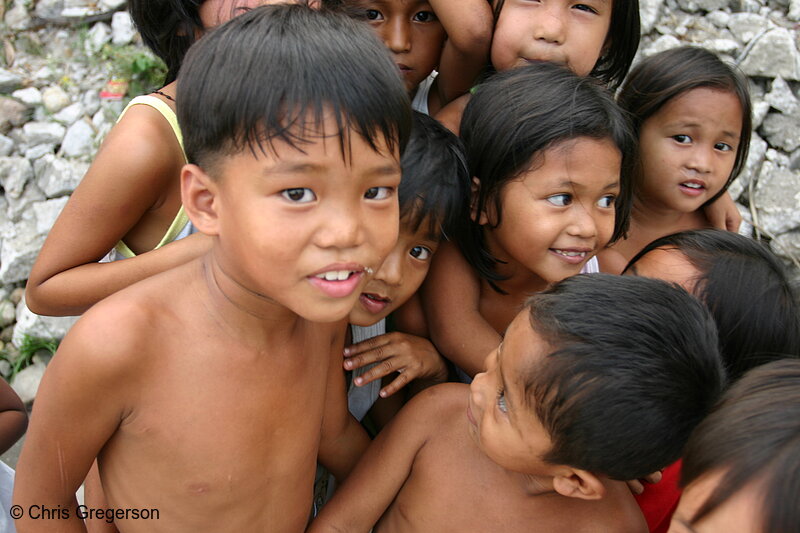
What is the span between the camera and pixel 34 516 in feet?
4.70

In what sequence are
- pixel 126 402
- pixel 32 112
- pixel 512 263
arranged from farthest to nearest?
pixel 32 112
pixel 512 263
pixel 126 402

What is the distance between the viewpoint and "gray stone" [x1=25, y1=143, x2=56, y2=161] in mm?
3588

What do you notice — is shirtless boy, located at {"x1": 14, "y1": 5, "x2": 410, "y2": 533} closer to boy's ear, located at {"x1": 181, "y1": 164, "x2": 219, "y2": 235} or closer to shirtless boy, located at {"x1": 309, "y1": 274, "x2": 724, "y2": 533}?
boy's ear, located at {"x1": 181, "y1": 164, "x2": 219, "y2": 235}

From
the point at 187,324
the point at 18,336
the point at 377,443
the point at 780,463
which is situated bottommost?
the point at 18,336

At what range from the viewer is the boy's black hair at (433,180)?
175 centimetres

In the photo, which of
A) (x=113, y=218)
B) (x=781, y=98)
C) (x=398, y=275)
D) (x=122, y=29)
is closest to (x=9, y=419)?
(x=113, y=218)

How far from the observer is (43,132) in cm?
364

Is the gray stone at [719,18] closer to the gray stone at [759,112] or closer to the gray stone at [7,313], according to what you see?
the gray stone at [759,112]

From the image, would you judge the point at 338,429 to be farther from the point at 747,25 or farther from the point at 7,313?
the point at 747,25

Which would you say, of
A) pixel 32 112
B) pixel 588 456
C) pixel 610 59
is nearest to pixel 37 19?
pixel 32 112

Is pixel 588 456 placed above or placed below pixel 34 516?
above

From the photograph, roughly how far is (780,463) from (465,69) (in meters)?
1.58

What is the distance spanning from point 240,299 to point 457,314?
2.59 feet

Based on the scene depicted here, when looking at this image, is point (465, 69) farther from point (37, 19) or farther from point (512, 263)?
point (37, 19)
